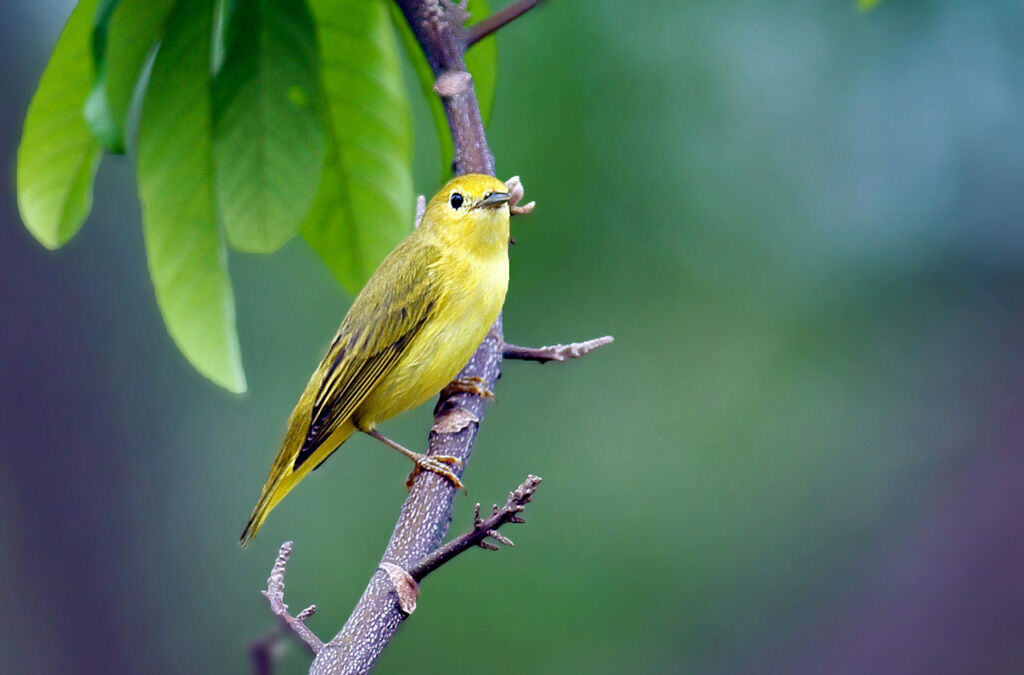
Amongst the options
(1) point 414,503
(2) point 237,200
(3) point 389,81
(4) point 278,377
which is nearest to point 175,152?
(2) point 237,200

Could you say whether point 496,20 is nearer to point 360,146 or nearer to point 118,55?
point 360,146

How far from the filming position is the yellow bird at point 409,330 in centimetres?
133

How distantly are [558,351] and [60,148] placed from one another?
1.89ft

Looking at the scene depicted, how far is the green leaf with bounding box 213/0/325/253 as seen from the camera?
95 cm

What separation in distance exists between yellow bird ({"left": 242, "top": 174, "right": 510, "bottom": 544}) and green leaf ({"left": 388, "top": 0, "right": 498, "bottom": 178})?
108 mm

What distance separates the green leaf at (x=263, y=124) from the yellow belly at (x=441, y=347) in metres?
0.39

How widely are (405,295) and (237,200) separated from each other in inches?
18.2

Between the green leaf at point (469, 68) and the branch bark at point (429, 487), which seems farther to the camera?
the green leaf at point (469, 68)

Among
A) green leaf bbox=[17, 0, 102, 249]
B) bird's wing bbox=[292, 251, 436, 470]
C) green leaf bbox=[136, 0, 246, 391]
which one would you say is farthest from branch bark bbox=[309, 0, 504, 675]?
green leaf bbox=[17, 0, 102, 249]

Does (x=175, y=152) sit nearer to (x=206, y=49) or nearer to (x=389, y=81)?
(x=206, y=49)

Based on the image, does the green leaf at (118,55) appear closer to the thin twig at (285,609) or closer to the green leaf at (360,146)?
the green leaf at (360,146)

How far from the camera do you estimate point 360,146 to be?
1057 mm

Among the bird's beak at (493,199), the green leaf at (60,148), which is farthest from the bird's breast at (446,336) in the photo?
the green leaf at (60,148)

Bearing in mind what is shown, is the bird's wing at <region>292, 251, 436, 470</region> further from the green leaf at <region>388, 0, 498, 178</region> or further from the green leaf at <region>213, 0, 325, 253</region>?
the green leaf at <region>213, 0, 325, 253</region>
